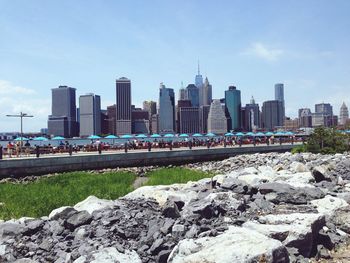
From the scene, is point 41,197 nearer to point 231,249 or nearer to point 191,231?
point 191,231

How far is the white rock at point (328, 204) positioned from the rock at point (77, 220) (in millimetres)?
5426

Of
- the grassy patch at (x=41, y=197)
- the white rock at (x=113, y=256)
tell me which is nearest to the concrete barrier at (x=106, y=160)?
the grassy patch at (x=41, y=197)

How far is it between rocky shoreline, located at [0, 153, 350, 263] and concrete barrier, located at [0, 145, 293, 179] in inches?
A: 764

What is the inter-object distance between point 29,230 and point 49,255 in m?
1.27

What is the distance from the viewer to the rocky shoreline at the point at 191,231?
634 cm

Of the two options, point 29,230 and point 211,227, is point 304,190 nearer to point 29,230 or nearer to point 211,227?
point 211,227

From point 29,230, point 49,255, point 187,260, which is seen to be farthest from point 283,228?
point 29,230

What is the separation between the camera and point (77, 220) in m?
8.21

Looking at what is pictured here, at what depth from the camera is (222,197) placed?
938cm

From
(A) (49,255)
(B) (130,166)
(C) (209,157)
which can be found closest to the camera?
(A) (49,255)

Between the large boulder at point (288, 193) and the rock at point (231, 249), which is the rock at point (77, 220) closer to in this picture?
the rock at point (231, 249)

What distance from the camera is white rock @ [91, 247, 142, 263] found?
20.9 feet

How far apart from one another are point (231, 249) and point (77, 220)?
3.71 meters

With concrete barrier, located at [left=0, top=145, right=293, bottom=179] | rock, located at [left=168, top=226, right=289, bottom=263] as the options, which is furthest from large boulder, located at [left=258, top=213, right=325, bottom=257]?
concrete barrier, located at [left=0, top=145, right=293, bottom=179]
